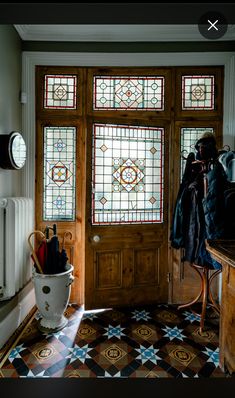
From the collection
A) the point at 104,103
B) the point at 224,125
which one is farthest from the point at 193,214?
the point at 104,103

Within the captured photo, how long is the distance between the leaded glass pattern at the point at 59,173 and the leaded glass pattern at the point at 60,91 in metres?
0.27

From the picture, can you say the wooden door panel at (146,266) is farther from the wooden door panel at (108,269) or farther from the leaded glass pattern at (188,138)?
the leaded glass pattern at (188,138)

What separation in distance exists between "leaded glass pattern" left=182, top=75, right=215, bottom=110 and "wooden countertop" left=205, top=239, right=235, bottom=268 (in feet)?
5.71

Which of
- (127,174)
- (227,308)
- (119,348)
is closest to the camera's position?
(227,308)

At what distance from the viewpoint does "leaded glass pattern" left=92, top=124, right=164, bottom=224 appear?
265 cm

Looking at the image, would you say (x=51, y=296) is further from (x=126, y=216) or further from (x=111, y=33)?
(x=111, y=33)

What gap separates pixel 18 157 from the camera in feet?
7.51

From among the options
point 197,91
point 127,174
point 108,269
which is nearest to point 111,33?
point 197,91

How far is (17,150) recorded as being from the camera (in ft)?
7.43

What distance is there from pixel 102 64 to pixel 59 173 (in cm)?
132

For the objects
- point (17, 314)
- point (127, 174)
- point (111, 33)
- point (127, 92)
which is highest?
point (111, 33)

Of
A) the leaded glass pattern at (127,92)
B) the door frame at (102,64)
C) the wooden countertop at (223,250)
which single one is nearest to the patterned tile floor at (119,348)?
the wooden countertop at (223,250)

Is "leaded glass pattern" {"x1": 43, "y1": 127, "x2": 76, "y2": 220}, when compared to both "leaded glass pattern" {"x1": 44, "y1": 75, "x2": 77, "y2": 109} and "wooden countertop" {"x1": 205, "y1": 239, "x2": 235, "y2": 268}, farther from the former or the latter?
"wooden countertop" {"x1": 205, "y1": 239, "x2": 235, "y2": 268}

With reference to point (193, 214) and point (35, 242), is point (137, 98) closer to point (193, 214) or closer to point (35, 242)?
point (193, 214)
